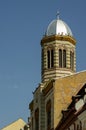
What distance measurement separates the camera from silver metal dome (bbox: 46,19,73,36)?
6320 centimetres

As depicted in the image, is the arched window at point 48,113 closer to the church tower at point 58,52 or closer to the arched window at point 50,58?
the church tower at point 58,52

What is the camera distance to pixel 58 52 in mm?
62531

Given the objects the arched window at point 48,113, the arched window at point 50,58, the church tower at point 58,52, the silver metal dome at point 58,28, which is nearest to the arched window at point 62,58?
the church tower at point 58,52

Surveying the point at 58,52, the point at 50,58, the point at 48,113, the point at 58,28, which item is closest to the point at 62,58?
the point at 58,52

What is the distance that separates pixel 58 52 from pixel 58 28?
290 centimetres

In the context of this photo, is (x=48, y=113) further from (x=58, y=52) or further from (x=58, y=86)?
(x=58, y=52)

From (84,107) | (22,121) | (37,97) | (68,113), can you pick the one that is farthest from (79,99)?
(22,121)

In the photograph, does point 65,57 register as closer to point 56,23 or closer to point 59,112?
point 56,23

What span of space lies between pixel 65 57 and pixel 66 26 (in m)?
3.66

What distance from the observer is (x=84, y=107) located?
140 feet

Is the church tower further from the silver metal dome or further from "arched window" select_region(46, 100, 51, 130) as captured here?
"arched window" select_region(46, 100, 51, 130)

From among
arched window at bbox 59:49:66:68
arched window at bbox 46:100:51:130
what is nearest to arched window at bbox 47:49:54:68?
arched window at bbox 59:49:66:68

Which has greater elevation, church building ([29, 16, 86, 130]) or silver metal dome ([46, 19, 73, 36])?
silver metal dome ([46, 19, 73, 36])

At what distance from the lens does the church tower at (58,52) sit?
62094 mm
